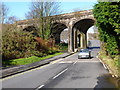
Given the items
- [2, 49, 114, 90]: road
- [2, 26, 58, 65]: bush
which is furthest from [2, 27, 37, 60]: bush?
[2, 49, 114, 90]: road

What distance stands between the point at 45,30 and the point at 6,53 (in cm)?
1882

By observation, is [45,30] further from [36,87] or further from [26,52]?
[36,87]

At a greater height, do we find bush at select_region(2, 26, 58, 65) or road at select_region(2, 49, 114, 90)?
bush at select_region(2, 26, 58, 65)

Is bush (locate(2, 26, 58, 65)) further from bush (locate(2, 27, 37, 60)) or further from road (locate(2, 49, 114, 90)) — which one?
road (locate(2, 49, 114, 90))

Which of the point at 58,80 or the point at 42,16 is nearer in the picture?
the point at 58,80

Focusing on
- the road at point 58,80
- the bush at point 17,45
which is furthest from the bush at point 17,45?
the road at point 58,80

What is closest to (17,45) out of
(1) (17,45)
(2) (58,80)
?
(1) (17,45)

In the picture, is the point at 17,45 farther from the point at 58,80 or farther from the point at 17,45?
the point at 58,80

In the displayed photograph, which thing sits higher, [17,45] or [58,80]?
[17,45]

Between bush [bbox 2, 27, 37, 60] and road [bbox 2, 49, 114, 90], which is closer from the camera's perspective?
road [bbox 2, 49, 114, 90]

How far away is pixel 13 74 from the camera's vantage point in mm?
13414

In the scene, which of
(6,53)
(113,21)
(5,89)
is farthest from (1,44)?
(113,21)

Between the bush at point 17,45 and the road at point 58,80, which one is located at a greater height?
the bush at point 17,45

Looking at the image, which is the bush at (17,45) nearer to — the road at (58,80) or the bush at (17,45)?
the bush at (17,45)
